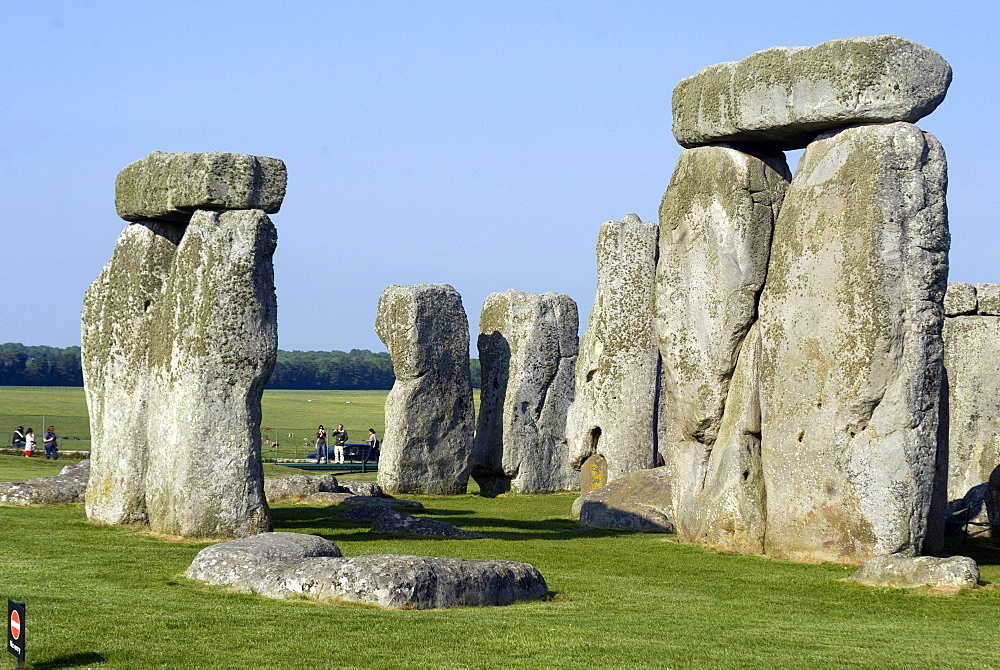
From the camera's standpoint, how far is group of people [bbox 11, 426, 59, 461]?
2888 centimetres

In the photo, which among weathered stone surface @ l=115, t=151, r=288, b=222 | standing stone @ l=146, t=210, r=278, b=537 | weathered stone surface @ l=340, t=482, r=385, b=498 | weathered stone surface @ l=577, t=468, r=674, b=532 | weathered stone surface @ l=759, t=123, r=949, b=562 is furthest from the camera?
weathered stone surface @ l=340, t=482, r=385, b=498

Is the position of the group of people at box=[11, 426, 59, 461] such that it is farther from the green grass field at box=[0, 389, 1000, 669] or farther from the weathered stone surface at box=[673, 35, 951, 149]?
the weathered stone surface at box=[673, 35, 951, 149]

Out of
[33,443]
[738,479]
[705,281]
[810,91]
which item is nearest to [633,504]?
[738,479]

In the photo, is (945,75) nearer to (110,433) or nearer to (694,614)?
(694,614)

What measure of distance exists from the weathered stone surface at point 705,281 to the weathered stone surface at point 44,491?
7.95 m

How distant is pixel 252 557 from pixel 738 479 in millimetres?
5821

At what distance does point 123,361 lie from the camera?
1559 centimetres

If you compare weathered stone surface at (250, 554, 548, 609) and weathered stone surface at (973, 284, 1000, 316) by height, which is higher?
weathered stone surface at (973, 284, 1000, 316)

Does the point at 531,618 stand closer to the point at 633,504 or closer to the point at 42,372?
the point at 633,504

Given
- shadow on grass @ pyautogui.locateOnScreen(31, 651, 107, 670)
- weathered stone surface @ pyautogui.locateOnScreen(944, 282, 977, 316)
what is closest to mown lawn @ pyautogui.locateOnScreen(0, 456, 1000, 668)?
shadow on grass @ pyautogui.locateOnScreen(31, 651, 107, 670)

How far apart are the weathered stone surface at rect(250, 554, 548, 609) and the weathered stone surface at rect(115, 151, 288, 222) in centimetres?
551

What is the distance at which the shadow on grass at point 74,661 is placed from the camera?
7219 millimetres

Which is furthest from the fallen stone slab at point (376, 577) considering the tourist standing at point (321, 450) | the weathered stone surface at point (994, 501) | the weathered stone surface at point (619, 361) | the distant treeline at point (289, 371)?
the distant treeline at point (289, 371)

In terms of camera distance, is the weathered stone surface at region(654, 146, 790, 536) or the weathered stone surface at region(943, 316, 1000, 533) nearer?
the weathered stone surface at region(654, 146, 790, 536)
